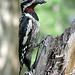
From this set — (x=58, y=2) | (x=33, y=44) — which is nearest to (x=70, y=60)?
(x=33, y=44)

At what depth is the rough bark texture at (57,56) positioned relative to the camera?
4.29 metres

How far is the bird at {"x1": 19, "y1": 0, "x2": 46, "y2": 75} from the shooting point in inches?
217

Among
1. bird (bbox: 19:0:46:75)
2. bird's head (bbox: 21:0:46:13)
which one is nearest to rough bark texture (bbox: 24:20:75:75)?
bird (bbox: 19:0:46:75)

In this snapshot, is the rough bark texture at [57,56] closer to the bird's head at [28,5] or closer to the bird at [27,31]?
the bird at [27,31]

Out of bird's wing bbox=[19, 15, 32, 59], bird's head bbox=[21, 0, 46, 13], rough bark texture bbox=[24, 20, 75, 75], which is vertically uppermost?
bird's head bbox=[21, 0, 46, 13]

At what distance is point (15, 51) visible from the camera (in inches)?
277

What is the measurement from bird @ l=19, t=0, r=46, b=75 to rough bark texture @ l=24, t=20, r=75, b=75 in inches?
32.0

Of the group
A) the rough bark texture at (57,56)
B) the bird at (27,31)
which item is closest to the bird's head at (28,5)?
the bird at (27,31)

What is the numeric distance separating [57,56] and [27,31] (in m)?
1.31

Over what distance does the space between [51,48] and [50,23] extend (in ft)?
16.1

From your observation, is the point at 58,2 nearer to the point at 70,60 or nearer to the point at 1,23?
the point at 1,23

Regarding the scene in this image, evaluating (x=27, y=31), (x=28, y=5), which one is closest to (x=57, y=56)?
(x=27, y=31)

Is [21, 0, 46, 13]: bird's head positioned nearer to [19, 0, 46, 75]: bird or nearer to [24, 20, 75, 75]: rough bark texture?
[19, 0, 46, 75]: bird

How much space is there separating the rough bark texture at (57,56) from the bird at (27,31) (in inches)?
32.0
